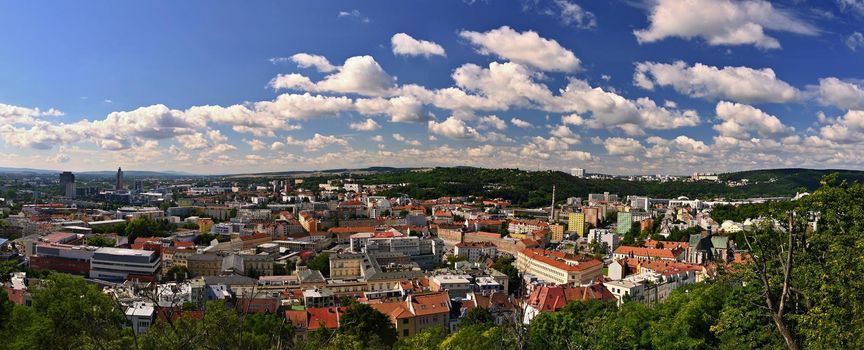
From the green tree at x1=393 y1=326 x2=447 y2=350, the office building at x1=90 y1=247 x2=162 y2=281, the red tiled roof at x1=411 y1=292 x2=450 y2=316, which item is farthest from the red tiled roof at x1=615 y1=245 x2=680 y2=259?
the office building at x1=90 y1=247 x2=162 y2=281

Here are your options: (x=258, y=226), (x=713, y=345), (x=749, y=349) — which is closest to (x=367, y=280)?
(x=713, y=345)

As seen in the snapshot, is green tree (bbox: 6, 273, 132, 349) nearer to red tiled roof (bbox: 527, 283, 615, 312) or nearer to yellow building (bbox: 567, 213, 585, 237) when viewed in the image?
red tiled roof (bbox: 527, 283, 615, 312)

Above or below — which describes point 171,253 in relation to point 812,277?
below

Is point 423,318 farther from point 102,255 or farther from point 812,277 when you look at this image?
point 102,255

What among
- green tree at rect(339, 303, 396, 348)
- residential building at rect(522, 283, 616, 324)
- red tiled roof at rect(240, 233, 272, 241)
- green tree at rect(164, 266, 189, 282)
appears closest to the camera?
green tree at rect(339, 303, 396, 348)

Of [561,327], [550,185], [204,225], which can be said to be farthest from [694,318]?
[550,185]

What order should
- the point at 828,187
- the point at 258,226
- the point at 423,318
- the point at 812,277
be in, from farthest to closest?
the point at 258,226 → the point at 423,318 → the point at 828,187 → the point at 812,277
